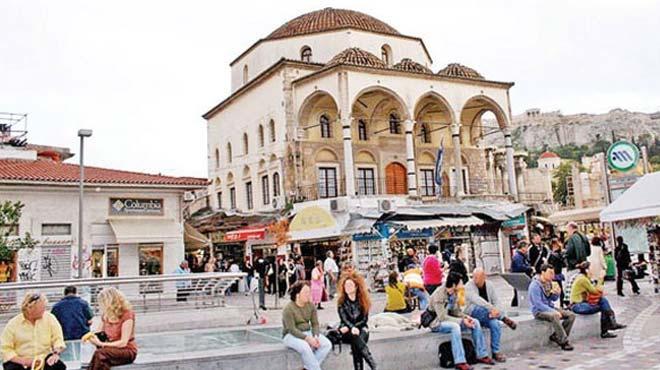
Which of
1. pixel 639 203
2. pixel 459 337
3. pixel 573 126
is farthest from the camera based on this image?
pixel 573 126

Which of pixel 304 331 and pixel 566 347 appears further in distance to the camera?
pixel 566 347

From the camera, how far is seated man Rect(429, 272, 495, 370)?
686 cm

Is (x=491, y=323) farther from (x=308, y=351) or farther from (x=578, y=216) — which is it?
(x=578, y=216)

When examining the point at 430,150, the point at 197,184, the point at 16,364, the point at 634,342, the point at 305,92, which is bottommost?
the point at 634,342

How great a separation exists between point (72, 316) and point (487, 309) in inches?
203

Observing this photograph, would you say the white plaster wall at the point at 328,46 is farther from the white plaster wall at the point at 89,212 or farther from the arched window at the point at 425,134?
the white plaster wall at the point at 89,212

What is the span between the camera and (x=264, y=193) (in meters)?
29.2

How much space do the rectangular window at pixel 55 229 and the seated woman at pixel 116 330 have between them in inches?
499

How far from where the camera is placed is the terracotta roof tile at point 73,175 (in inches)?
654

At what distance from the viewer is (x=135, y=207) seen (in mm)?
18109

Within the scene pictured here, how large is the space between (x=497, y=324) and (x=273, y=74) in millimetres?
22110

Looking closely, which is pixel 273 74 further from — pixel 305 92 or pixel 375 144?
pixel 375 144

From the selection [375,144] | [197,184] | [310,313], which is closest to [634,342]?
[310,313]

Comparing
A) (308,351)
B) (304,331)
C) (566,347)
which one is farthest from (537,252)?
(308,351)
